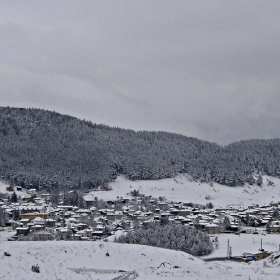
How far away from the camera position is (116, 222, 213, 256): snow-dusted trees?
212 feet

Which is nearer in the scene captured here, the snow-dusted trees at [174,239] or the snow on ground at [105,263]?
the snow on ground at [105,263]

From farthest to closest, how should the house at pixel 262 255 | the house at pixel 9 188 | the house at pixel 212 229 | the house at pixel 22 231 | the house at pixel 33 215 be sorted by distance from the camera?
the house at pixel 9 188
the house at pixel 33 215
the house at pixel 212 229
the house at pixel 22 231
the house at pixel 262 255

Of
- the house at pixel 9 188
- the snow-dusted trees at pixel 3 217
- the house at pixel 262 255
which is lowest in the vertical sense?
the house at pixel 262 255

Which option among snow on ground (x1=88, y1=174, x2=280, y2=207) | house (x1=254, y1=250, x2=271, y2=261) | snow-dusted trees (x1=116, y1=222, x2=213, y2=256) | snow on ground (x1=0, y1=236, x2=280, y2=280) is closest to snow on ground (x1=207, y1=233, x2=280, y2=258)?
snow-dusted trees (x1=116, y1=222, x2=213, y2=256)

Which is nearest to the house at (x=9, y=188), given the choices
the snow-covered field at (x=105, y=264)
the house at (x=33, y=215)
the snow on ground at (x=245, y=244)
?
the house at (x=33, y=215)

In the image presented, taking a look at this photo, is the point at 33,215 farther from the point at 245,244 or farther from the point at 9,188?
the point at 245,244

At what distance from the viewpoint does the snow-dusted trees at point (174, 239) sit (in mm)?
64688

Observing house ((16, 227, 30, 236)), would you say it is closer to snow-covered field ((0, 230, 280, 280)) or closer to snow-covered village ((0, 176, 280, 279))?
snow-covered village ((0, 176, 280, 279))

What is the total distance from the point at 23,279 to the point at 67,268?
16.5 feet

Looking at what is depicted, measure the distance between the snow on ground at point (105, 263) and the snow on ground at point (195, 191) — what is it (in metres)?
111

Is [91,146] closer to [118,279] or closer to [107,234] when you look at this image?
[107,234]

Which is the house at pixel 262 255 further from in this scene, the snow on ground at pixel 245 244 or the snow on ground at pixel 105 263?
the snow on ground at pixel 105 263

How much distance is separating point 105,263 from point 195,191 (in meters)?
139

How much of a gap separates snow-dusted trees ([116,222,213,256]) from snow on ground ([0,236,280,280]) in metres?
27.4
